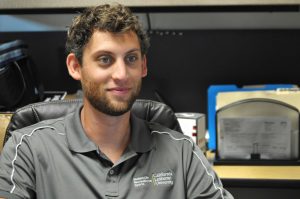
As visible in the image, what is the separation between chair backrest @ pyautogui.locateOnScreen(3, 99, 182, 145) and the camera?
1.45 metres

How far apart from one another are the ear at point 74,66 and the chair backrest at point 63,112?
5.9 inches

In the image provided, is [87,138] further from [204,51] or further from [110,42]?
[204,51]

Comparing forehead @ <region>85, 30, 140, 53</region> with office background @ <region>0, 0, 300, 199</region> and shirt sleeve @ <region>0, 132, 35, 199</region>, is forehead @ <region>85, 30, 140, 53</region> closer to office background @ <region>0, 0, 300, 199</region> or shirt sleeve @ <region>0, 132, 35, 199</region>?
shirt sleeve @ <region>0, 132, 35, 199</region>

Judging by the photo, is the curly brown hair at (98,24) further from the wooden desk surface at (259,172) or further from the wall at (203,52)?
the wall at (203,52)

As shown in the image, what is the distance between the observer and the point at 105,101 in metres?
1.24

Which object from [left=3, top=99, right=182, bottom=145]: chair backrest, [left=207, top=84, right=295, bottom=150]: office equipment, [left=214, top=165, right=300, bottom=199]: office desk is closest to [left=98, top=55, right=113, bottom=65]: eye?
[left=3, top=99, right=182, bottom=145]: chair backrest

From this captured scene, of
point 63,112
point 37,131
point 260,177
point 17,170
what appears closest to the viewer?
point 17,170

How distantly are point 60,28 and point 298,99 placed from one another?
4.25 ft

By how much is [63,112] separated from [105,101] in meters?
0.29

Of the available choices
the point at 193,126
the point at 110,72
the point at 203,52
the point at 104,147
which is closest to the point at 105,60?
the point at 110,72

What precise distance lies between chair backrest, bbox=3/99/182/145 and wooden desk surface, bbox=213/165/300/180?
14.9 inches

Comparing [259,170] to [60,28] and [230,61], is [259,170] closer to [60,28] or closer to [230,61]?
[230,61]

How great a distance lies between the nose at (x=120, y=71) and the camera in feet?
3.99

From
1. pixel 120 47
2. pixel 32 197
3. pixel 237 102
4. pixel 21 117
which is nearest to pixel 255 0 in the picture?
pixel 237 102
